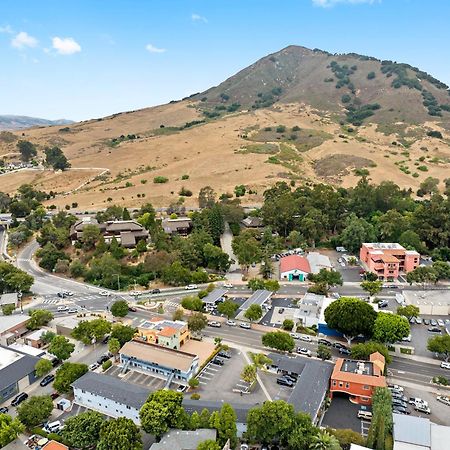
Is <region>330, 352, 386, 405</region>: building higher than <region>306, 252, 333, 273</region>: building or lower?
lower

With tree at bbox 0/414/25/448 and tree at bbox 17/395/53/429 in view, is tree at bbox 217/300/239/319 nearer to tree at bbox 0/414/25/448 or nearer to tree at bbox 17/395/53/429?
tree at bbox 17/395/53/429

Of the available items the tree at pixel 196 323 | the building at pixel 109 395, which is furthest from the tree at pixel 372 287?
the building at pixel 109 395

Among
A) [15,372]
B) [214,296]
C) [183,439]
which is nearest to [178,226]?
[214,296]

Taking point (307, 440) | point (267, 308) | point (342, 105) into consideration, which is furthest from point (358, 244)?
point (342, 105)

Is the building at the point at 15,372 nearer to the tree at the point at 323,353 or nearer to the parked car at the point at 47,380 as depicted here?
the parked car at the point at 47,380

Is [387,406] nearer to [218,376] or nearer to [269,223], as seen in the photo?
[218,376]

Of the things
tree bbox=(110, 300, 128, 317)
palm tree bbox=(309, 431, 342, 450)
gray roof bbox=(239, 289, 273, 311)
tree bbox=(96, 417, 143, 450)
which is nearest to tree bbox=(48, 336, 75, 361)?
tree bbox=(110, 300, 128, 317)

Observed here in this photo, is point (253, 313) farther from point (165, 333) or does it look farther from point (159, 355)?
point (159, 355)
